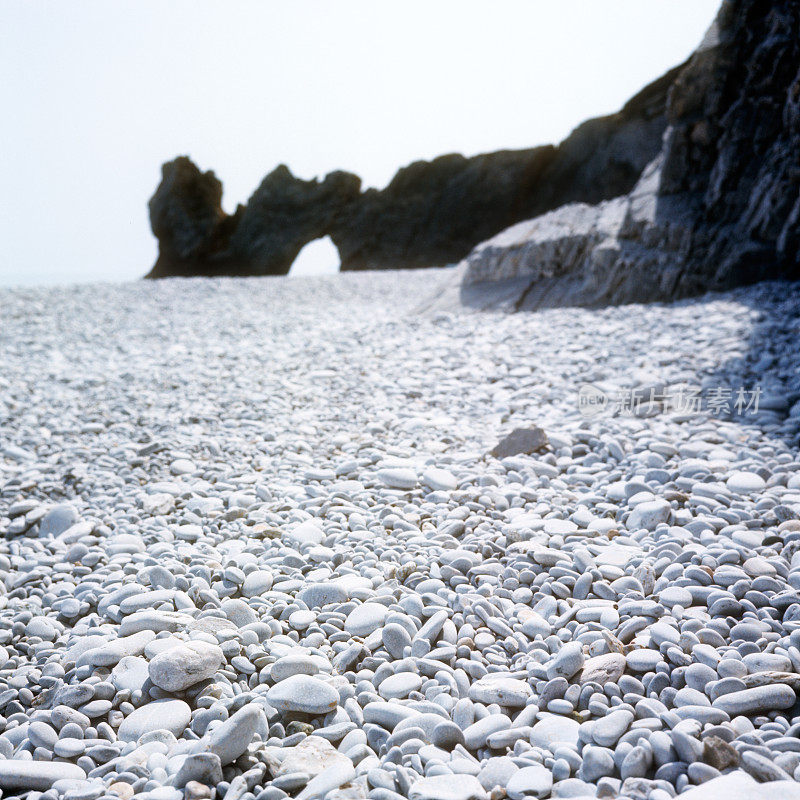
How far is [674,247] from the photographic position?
765 cm

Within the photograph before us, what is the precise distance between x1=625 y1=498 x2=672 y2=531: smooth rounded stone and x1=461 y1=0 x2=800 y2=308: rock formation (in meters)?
5.67

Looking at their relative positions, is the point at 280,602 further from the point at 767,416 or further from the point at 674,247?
the point at 674,247

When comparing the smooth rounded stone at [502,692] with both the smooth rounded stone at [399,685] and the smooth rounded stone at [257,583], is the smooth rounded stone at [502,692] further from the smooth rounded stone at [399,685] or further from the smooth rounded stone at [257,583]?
Answer: the smooth rounded stone at [257,583]

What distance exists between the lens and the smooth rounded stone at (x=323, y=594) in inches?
81.4

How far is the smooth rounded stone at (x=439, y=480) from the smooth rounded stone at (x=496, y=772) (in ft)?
5.11

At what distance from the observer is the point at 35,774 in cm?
140

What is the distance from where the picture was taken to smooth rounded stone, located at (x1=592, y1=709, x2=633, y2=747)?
1412mm

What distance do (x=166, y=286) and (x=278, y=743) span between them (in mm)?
12122

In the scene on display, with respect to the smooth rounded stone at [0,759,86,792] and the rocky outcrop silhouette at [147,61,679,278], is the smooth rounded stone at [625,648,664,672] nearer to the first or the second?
the smooth rounded stone at [0,759,86,792]

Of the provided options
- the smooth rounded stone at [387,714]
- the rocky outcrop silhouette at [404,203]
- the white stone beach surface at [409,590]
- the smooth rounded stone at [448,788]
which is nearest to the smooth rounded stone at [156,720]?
the white stone beach surface at [409,590]

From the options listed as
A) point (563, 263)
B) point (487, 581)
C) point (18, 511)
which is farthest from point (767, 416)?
point (563, 263)

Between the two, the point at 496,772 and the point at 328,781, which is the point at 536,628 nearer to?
the point at 496,772

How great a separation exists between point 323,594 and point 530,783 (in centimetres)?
97

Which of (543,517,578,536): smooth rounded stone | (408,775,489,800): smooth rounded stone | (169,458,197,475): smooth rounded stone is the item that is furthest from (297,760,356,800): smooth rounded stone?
(169,458,197,475): smooth rounded stone
